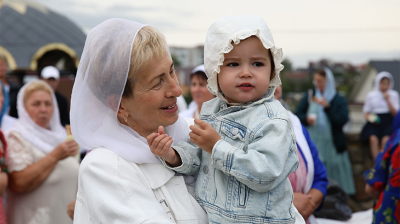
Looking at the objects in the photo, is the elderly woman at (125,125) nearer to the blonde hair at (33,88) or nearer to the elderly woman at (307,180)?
the elderly woman at (307,180)

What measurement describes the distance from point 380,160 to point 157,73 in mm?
2365

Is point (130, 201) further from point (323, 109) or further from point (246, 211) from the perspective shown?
point (323, 109)

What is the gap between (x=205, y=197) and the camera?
1697mm

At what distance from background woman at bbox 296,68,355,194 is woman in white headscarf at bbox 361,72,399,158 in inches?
44.0

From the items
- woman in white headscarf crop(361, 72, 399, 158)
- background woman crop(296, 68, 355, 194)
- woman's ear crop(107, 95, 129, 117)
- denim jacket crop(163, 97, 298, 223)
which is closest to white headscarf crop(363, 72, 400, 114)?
woman in white headscarf crop(361, 72, 399, 158)

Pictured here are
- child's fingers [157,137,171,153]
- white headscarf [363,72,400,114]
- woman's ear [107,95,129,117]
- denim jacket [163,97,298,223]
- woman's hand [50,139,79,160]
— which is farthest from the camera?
white headscarf [363,72,400,114]

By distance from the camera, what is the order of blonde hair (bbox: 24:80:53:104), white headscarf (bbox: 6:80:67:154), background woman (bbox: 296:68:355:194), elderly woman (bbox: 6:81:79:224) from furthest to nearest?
background woman (bbox: 296:68:355:194)
blonde hair (bbox: 24:80:53:104)
white headscarf (bbox: 6:80:67:154)
elderly woman (bbox: 6:81:79:224)

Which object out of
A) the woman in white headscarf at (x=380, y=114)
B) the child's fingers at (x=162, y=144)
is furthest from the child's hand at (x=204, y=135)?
the woman in white headscarf at (x=380, y=114)

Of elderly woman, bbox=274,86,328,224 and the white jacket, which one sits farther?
elderly woman, bbox=274,86,328,224

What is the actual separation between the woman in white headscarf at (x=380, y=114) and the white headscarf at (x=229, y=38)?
5817 mm

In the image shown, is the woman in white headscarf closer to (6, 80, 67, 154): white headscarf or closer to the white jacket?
(6, 80, 67, 154): white headscarf

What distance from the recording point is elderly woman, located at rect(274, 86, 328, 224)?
2.42 metres

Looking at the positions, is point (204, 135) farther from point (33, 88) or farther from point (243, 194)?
point (33, 88)

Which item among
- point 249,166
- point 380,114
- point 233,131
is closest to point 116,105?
point 233,131
